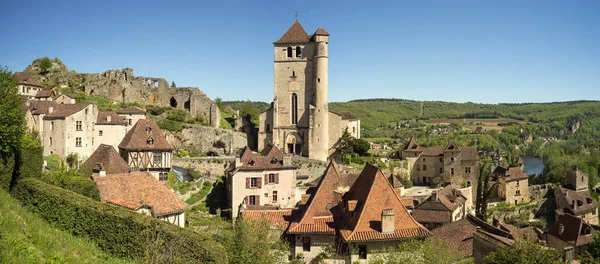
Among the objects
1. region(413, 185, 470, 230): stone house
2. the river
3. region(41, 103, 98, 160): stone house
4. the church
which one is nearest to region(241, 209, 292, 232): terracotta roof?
region(413, 185, 470, 230): stone house

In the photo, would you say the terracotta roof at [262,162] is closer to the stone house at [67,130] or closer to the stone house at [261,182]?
the stone house at [261,182]

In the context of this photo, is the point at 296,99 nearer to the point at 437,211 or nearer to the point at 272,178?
the point at 272,178

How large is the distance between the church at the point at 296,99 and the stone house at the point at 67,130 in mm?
23043

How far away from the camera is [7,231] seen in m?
13.6

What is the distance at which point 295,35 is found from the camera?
5972cm

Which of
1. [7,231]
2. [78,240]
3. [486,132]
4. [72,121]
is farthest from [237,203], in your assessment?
[486,132]

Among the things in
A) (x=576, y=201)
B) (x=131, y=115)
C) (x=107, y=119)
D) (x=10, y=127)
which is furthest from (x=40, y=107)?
(x=576, y=201)

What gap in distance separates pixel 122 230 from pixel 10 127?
35.9ft

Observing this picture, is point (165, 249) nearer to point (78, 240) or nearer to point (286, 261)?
point (78, 240)

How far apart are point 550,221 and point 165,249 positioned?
2215 inches

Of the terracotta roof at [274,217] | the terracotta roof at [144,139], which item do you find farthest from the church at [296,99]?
the terracotta roof at [274,217]

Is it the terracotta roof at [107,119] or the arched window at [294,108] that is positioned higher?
the arched window at [294,108]

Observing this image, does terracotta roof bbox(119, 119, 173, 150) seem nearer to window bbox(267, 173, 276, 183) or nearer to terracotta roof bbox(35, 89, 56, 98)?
→ window bbox(267, 173, 276, 183)

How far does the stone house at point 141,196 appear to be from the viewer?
2495 centimetres
